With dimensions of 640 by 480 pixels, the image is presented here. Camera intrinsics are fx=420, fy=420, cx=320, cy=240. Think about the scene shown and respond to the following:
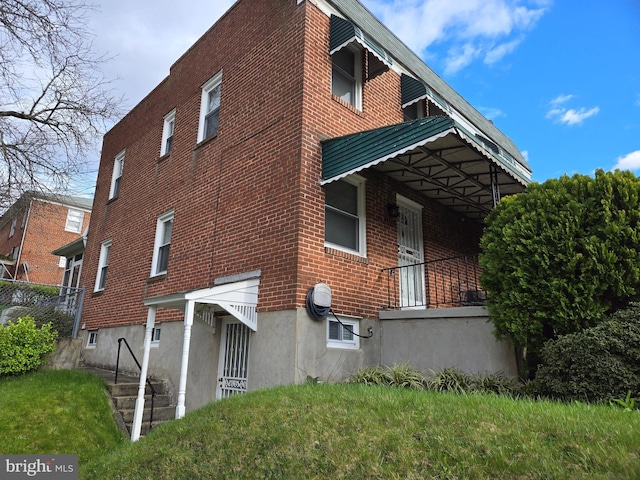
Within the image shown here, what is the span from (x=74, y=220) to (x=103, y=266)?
19.7 m

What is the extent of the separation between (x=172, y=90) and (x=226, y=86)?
3318 mm


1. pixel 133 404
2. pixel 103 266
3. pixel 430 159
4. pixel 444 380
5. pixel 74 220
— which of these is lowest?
pixel 133 404

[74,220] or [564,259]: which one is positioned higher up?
[74,220]

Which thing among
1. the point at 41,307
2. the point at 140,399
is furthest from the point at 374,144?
the point at 41,307

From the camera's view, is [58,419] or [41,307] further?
[41,307]

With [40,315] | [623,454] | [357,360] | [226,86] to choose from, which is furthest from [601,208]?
[40,315]

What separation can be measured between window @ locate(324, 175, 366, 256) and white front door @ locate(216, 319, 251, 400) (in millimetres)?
2271

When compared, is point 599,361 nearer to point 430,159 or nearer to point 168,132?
point 430,159

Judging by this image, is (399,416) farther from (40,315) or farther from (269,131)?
(40,315)

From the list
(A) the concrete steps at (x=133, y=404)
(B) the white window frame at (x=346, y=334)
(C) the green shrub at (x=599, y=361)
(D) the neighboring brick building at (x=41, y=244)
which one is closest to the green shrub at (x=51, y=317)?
(A) the concrete steps at (x=133, y=404)

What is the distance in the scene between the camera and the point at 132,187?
41.1 feet

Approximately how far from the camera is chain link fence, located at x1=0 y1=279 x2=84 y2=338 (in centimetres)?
1181

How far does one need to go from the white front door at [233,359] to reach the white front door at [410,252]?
3.35 metres

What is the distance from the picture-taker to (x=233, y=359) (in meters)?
7.46
